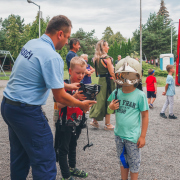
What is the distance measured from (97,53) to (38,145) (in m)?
3.48

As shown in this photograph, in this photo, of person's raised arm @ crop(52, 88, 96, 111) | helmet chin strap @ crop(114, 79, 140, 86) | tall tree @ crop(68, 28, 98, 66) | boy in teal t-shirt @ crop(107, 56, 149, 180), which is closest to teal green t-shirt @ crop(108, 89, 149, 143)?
boy in teal t-shirt @ crop(107, 56, 149, 180)

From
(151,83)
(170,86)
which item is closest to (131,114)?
(170,86)

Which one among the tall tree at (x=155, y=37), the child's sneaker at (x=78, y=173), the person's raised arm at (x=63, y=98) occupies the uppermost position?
the tall tree at (x=155, y=37)

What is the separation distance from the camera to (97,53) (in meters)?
5.24

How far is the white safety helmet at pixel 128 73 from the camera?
8.27ft

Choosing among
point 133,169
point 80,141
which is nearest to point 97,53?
point 80,141

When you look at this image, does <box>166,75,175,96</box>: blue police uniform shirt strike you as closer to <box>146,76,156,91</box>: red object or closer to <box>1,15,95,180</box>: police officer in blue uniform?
<box>146,76,156,91</box>: red object

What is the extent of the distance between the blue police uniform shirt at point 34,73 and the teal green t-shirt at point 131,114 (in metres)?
0.91

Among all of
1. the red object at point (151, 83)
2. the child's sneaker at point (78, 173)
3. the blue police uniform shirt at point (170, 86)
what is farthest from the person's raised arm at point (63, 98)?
the red object at point (151, 83)

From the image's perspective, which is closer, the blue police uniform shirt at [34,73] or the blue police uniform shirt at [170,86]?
the blue police uniform shirt at [34,73]

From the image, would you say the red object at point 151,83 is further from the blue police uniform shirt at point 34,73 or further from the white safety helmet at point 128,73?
the blue police uniform shirt at point 34,73

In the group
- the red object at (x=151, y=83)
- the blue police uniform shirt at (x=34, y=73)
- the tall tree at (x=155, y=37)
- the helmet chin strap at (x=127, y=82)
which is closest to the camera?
the blue police uniform shirt at (x=34, y=73)

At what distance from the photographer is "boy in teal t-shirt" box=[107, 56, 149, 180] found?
255 centimetres

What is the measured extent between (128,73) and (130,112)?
17.8 inches
